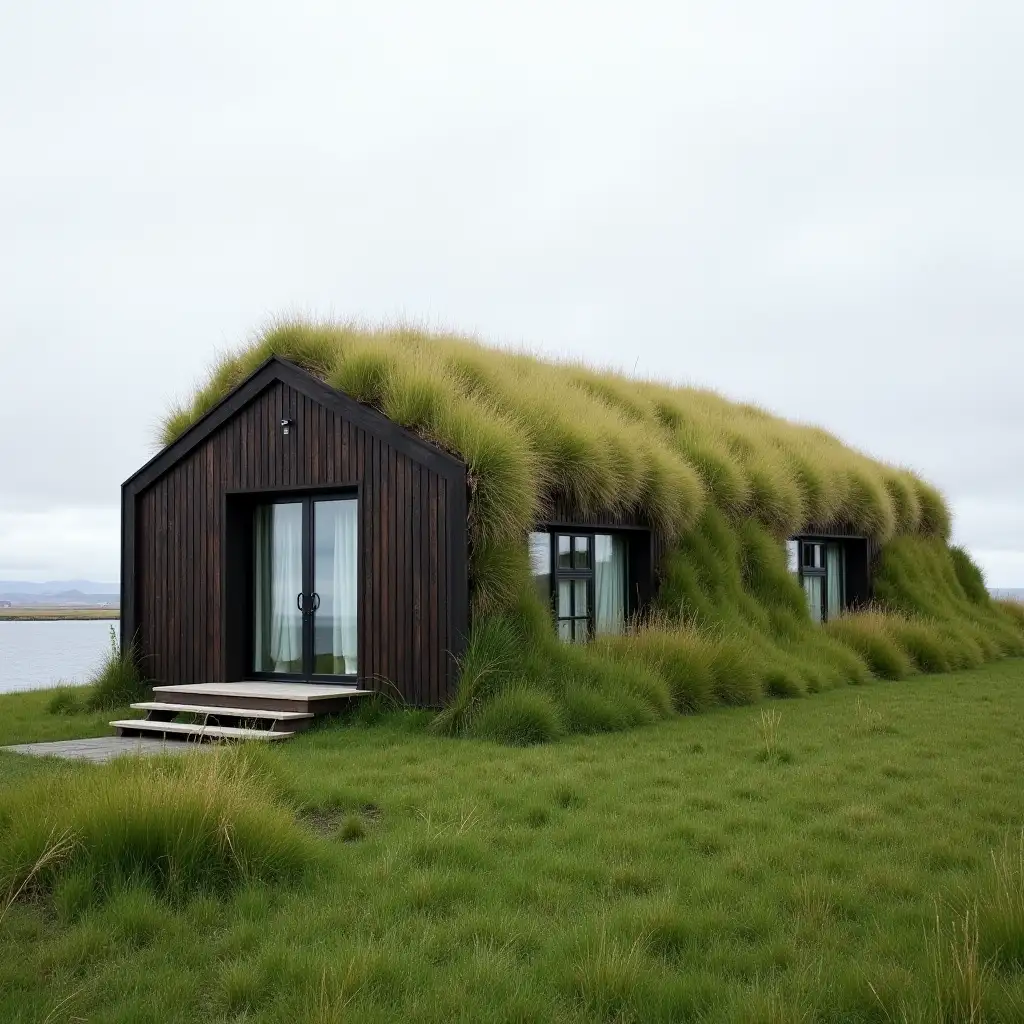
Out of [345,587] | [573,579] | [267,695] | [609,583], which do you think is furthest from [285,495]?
[609,583]

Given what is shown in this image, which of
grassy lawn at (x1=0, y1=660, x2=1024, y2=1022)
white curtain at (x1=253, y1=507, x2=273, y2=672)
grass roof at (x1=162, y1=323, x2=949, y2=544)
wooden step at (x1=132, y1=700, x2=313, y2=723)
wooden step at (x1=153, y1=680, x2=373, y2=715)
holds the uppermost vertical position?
grass roof at (x1=162, y1=323, x2=949, y2=544)

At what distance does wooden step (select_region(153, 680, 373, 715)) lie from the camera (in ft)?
33.9

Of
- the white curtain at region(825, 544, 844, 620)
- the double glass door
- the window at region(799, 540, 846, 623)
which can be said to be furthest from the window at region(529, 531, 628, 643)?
the white curtain at region(825, 544, 844, 620)

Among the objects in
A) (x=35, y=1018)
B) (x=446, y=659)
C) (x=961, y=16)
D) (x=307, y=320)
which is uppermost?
(x=961, y=16)

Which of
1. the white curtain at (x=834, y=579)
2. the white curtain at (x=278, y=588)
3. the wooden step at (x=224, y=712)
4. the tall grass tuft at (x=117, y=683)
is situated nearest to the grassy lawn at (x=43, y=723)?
the tall grass tuft at (x=117, y=683)

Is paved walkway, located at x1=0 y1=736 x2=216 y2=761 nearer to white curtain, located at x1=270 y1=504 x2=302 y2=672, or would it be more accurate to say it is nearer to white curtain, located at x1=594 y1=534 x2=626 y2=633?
white curtain, located at x1=270 y1=504 x2=302 y2=672

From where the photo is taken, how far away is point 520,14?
42.0 ft

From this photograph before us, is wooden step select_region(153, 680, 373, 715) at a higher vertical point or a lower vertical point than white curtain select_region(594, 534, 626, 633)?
lower

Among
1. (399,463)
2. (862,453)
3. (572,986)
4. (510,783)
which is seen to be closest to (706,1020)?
(572,986)

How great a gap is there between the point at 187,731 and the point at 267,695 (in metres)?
0.89

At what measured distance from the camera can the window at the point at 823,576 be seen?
17484 millimetres

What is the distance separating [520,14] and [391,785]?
32.1 feet

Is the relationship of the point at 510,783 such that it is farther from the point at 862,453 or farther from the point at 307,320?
the point at 862,453

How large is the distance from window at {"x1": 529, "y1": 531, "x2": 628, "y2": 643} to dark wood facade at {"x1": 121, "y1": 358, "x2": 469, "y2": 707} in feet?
4.96
